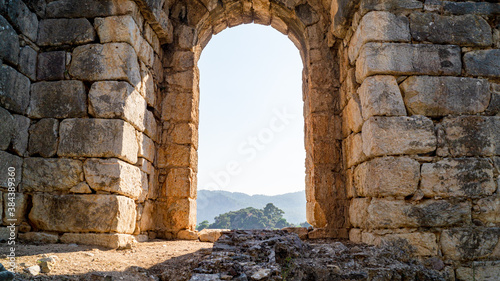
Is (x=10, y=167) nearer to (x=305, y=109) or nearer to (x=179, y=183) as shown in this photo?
(x=179, y=183)

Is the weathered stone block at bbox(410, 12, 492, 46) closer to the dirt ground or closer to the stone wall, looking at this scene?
the stone wall

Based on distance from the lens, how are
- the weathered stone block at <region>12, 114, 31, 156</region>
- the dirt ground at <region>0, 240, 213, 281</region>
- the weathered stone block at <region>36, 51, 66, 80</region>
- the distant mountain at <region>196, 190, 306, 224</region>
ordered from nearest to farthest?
the dirt ground at <region>0, 240, 213, 281</region> → the weathered stone block at <region>12, 114, 31, 156</region> → the weathered stone block at <region>36, 51, 66, 80</region> → the distant mountain at <region>196, 190, 306, 224</region>

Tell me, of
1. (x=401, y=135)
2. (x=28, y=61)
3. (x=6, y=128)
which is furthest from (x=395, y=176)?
(x=28, y=61)

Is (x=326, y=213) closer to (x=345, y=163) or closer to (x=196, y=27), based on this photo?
(x=345, y=163)

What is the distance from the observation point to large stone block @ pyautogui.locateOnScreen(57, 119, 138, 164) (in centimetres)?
431

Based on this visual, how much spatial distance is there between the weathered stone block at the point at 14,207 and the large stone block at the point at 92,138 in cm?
66

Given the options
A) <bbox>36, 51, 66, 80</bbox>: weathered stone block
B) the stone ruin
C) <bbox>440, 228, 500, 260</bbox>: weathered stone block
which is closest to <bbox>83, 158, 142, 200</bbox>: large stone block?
the stone ruin

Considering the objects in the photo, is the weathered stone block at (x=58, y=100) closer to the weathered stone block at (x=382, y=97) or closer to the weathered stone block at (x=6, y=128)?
the weathered stone block at (x=6, y=128)

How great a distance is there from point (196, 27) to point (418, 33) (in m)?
3.56

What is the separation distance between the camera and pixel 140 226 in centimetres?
508

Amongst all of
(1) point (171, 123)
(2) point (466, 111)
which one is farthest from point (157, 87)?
(2) point (466, 111)

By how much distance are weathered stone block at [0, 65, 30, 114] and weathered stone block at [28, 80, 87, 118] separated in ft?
0.30

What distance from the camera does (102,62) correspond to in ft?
14.9

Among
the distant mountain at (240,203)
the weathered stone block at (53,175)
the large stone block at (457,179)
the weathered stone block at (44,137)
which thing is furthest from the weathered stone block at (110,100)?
the distant mountain at (240,203)
